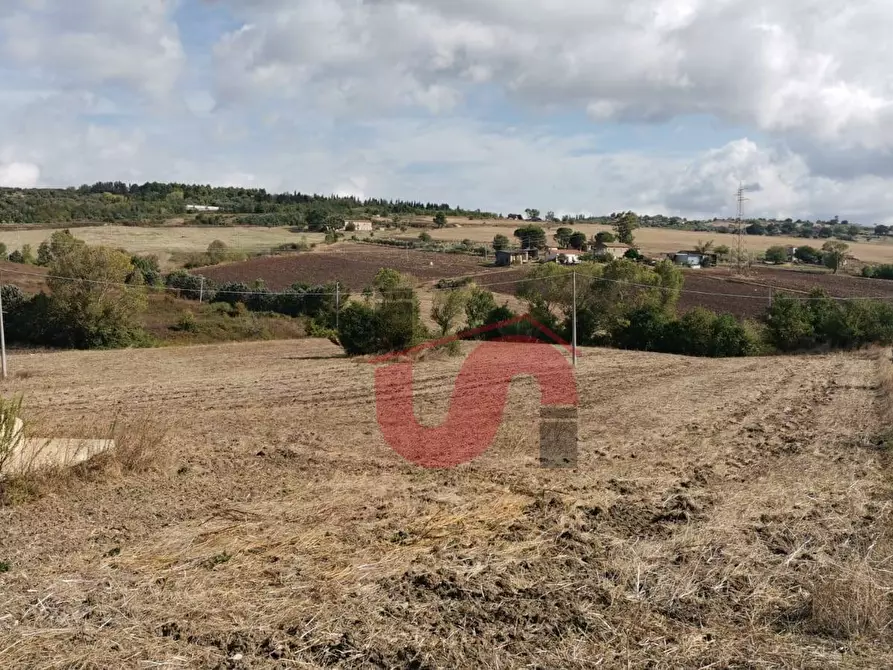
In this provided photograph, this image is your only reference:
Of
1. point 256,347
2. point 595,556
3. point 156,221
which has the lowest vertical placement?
point 256,347

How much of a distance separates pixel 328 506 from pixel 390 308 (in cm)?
2071

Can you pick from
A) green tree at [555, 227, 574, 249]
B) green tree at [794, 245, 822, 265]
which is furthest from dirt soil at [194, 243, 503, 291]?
green tree at [794, 245, 822, 265]

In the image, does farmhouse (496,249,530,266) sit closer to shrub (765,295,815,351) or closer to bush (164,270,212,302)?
bush (164,270,212,302)

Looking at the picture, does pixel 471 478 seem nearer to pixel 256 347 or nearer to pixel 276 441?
pixel 276 441

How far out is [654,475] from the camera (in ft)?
33.8

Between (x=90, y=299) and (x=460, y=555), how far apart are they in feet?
120

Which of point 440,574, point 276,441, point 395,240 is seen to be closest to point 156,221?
point 395,240

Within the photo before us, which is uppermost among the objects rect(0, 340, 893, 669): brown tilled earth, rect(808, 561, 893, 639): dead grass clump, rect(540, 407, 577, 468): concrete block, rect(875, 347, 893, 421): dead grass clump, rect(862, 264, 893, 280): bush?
rect(862, 264, 893, 280): bush

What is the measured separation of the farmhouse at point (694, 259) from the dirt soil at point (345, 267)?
61.4 ft

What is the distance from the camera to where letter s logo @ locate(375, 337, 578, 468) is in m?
12.2

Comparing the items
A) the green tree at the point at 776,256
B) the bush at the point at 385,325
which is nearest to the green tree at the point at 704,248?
the green tree at the point at 776,256

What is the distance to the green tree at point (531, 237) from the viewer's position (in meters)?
80.2

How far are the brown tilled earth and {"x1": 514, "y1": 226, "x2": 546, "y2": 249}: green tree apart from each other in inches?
2639

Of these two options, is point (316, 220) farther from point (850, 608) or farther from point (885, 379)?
point (850, 608)
